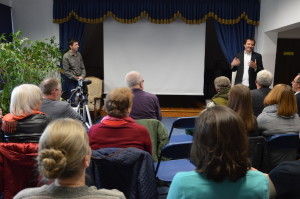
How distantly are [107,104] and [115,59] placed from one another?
159 inches

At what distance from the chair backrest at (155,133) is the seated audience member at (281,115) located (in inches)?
31.6

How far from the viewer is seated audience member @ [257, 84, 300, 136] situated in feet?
7.00

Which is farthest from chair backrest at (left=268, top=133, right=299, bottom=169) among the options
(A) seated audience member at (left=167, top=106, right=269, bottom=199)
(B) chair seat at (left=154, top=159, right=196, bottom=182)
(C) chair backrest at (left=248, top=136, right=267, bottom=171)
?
(A) seated audience member at (left=167, top=106, right=269, bottom=199)

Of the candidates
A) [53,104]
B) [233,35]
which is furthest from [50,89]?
[233,35]

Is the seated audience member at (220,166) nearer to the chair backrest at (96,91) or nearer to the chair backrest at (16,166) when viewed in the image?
the chair backrest at (16,166)

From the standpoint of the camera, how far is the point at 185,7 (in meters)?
5.45

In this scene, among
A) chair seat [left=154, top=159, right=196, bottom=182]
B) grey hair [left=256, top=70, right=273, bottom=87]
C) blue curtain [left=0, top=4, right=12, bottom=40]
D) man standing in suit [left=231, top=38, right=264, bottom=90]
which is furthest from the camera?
blue curtain [left=0, top=4, right=12, bottom=40]

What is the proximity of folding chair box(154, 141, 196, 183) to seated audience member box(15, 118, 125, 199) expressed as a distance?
1.00 m

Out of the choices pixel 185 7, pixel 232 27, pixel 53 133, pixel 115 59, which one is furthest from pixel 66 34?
pixel 53 133

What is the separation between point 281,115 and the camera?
216 centimetres

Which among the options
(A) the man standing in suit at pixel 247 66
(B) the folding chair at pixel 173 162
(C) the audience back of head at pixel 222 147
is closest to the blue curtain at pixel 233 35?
(A) the man standing in suit at pixel 247 66

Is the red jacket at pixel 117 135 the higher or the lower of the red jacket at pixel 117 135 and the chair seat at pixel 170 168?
the higher

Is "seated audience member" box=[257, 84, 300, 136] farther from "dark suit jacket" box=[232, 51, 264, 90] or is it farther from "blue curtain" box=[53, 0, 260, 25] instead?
"blue curtain" box=[53, 0, 260, 25]

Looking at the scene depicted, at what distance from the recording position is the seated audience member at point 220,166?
900 mm
